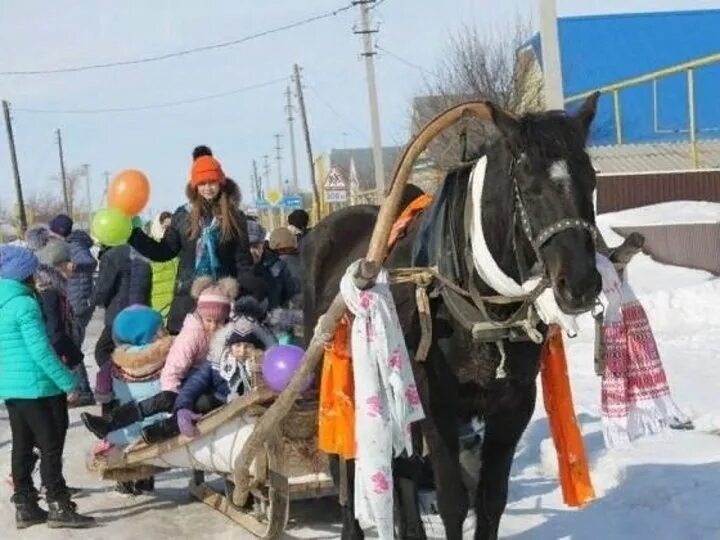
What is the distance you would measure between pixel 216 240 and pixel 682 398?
3.86 m

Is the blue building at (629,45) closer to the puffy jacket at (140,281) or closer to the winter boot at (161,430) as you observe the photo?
the puffy jacket at (140,281)

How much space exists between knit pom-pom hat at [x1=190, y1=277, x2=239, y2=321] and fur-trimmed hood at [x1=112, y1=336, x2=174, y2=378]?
461 millimetres

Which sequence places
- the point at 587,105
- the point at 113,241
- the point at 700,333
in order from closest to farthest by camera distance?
the point at 587,105 → the point at 113,241 → the point at 700,333

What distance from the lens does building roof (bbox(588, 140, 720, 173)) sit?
17812 millimetres

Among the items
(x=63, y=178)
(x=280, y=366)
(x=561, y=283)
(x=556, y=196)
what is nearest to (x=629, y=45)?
(x=280, y=366)

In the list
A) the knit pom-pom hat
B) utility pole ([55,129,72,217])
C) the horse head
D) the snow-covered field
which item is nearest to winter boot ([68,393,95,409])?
the snow-covered field

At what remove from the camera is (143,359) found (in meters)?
6.01

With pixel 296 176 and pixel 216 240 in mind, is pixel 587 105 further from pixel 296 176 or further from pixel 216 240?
pixel 296 176

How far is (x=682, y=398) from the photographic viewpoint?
7668mm

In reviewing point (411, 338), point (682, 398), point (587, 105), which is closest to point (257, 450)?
point (411, 338)

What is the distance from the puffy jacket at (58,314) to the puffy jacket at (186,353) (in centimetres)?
124

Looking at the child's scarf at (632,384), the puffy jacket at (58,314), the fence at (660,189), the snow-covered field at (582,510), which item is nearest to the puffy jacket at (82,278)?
the snow-covered field at (582,510)

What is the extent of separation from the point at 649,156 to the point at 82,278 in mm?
11405

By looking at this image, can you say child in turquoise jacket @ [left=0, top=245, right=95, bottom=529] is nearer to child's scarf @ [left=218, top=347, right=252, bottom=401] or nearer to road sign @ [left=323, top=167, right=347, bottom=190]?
child's scarf @ [left=218, top=347, right=252, bottom=401]
